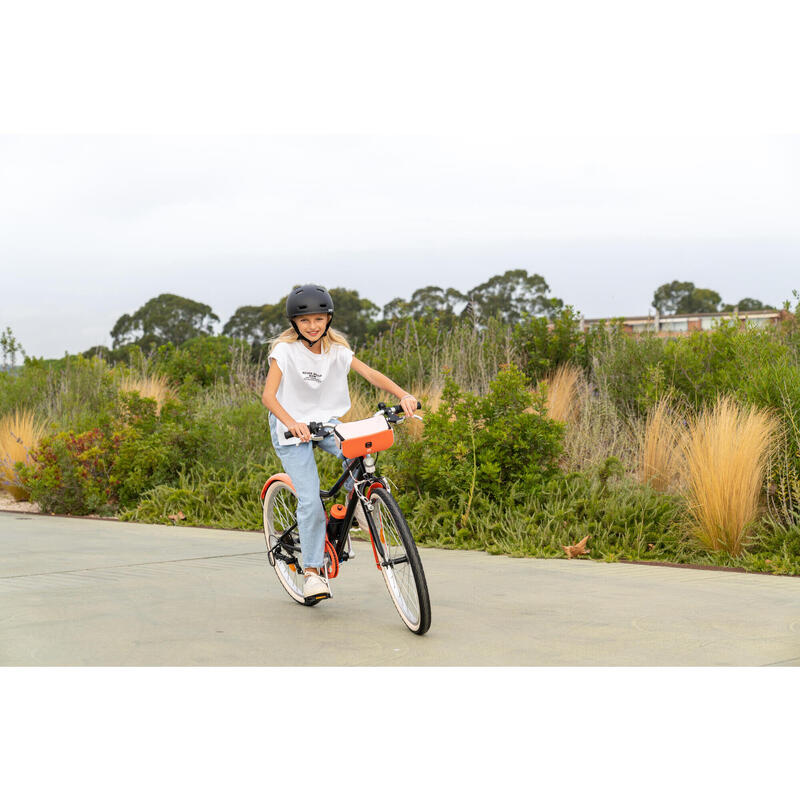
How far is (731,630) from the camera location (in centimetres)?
551

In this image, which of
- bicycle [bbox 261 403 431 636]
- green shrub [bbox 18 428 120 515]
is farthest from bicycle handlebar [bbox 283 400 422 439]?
green shrub [bbox 18 428 120 515]

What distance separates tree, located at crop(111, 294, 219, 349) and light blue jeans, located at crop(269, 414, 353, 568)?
1704 inches

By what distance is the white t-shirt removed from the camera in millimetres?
5742

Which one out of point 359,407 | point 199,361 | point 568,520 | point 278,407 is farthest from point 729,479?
point 199,361

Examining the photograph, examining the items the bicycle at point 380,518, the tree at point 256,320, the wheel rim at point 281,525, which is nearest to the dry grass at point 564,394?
the wheel rim at point 281,525

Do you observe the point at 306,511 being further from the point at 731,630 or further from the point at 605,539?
the point at 605,539

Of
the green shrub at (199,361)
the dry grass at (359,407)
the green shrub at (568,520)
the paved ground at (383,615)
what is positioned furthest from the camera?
the green shrub at (199,361)

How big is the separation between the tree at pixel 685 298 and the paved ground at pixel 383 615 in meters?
69.0

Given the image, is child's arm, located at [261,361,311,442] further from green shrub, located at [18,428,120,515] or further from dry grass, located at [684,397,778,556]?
green shrub, located at [18,428,120,515]

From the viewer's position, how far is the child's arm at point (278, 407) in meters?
5.37

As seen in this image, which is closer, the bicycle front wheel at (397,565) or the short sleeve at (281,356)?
the bicycle front wheel at (397,565)

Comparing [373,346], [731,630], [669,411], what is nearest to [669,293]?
[373,346]

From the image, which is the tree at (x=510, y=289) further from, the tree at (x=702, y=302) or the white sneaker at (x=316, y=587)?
the white sneaker at (x=316, y=587)

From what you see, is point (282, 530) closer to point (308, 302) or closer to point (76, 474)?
point (308, 302)
